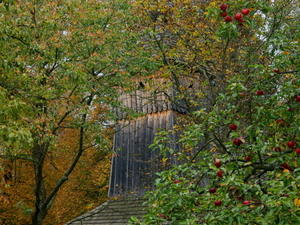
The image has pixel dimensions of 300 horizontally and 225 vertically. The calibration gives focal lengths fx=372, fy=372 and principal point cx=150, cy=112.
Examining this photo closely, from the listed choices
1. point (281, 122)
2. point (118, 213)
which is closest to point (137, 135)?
point (118, 213)

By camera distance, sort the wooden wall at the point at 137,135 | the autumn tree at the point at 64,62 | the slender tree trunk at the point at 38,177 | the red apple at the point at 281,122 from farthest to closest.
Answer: the wooden wall at the point at 137,135
the slender tree trunk at the point at 38,177
the autumn tree at the point at 64,62
the red apple at the point at 281,122

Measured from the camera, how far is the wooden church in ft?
43.0

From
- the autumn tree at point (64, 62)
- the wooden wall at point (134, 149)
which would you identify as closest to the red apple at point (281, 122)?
the autumn tree at point (64, 62)

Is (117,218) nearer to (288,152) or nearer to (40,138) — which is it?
(40,138)

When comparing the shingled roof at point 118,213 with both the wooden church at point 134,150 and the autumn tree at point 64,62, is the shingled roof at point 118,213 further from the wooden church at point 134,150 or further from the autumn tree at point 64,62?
the autumn tree at point 64,62

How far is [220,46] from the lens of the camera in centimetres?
1053

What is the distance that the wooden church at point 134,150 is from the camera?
516 inches

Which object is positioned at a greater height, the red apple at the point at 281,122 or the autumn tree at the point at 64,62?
the autumn tree at the point at 64,62

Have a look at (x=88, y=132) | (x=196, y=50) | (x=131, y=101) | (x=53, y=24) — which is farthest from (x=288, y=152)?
(x=131, y=101)

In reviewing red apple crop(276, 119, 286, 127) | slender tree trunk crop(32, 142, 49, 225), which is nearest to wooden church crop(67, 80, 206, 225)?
slender tree trunk crop(32, 142, 49, 225)

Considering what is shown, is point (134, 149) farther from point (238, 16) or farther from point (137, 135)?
point (238, 16)

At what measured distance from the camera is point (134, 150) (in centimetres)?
1404

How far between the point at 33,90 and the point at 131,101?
17.7 ft

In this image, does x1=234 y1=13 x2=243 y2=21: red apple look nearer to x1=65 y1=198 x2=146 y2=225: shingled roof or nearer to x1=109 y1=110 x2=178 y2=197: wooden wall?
x1=109 y1=110 x2=178 y2=197: wooden wall
